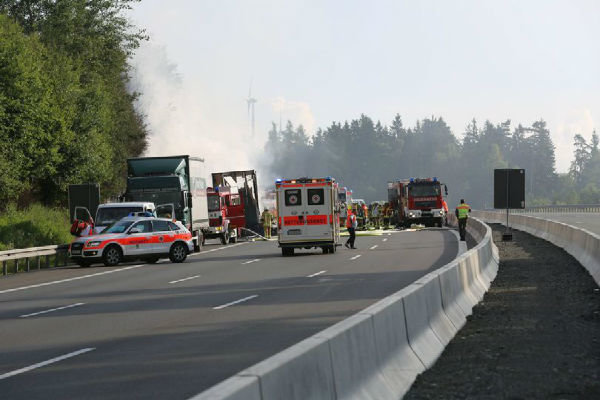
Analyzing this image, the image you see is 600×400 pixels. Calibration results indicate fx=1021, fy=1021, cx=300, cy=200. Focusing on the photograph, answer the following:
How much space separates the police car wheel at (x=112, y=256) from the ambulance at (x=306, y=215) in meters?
5.69

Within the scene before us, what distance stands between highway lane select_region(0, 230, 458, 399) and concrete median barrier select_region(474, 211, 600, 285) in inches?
156

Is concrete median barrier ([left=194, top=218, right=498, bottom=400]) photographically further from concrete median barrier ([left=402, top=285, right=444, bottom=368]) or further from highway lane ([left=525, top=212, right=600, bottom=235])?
highway lane ([left=525, top=212, right=600, bottom=235])

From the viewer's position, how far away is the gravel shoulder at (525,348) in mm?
9125

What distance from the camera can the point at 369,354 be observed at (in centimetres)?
803

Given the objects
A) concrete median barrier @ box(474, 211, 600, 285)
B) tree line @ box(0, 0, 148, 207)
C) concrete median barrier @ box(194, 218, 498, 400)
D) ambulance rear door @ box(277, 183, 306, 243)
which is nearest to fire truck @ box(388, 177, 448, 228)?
concrete median barrier @ box(474, 211, 600, 285)

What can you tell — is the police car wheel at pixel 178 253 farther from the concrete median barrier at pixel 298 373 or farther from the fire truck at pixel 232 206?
the concrete median barrier at pixel 298 373

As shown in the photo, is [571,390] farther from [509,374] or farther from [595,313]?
[595,313]

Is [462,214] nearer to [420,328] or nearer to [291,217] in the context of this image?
[291,217]

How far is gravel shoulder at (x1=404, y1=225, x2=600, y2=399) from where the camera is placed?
912 centimetres

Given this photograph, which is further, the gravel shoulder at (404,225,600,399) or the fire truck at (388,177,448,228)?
the fire truck at (388,177,448,228)

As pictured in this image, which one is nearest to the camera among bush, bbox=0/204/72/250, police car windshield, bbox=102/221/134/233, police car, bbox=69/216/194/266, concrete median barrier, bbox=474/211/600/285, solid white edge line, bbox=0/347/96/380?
solid white edge line, bbox=0/347/96/380

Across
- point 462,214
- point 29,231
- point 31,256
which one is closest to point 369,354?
point 31,256

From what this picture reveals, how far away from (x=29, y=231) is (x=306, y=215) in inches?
463

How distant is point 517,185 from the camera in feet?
136
